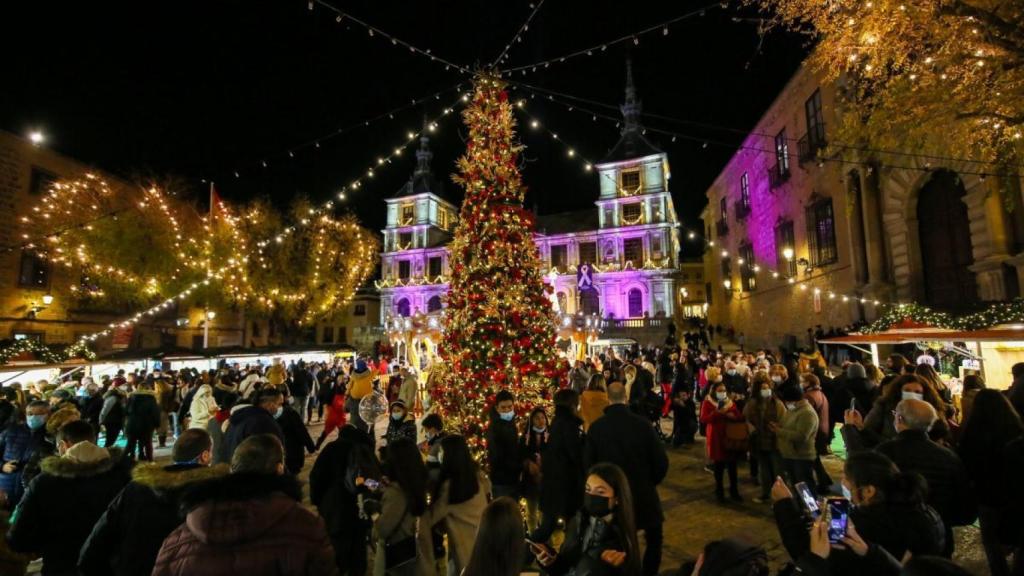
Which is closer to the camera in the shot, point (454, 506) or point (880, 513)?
point (880, 513)

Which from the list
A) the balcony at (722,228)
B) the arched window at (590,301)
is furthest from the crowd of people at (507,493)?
the arched window at (590,301)

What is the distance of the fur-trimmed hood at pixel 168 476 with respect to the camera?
2463 millimetres

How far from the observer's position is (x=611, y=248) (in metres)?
46.2

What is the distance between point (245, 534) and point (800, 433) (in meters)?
5.67

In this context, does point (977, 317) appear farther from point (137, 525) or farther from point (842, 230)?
point (137, 525)

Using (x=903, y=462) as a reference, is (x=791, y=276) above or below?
above

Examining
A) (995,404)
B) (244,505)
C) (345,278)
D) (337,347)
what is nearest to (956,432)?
(995,404)

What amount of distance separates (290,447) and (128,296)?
25098 millimetres

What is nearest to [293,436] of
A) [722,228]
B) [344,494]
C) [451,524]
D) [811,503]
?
[344,494]

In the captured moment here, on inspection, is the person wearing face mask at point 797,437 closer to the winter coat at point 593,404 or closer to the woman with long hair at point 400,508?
the winter coat at point 593,404

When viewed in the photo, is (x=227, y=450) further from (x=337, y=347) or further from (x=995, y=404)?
(x=337, y=347)

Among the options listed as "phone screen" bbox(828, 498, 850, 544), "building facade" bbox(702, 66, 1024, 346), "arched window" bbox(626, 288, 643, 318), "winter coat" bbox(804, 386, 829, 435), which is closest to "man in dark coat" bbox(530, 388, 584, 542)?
"phone screen" bbox(828, 498, 850, 544)

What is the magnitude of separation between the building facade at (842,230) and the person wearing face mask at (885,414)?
645 cm

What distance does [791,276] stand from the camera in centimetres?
2112
